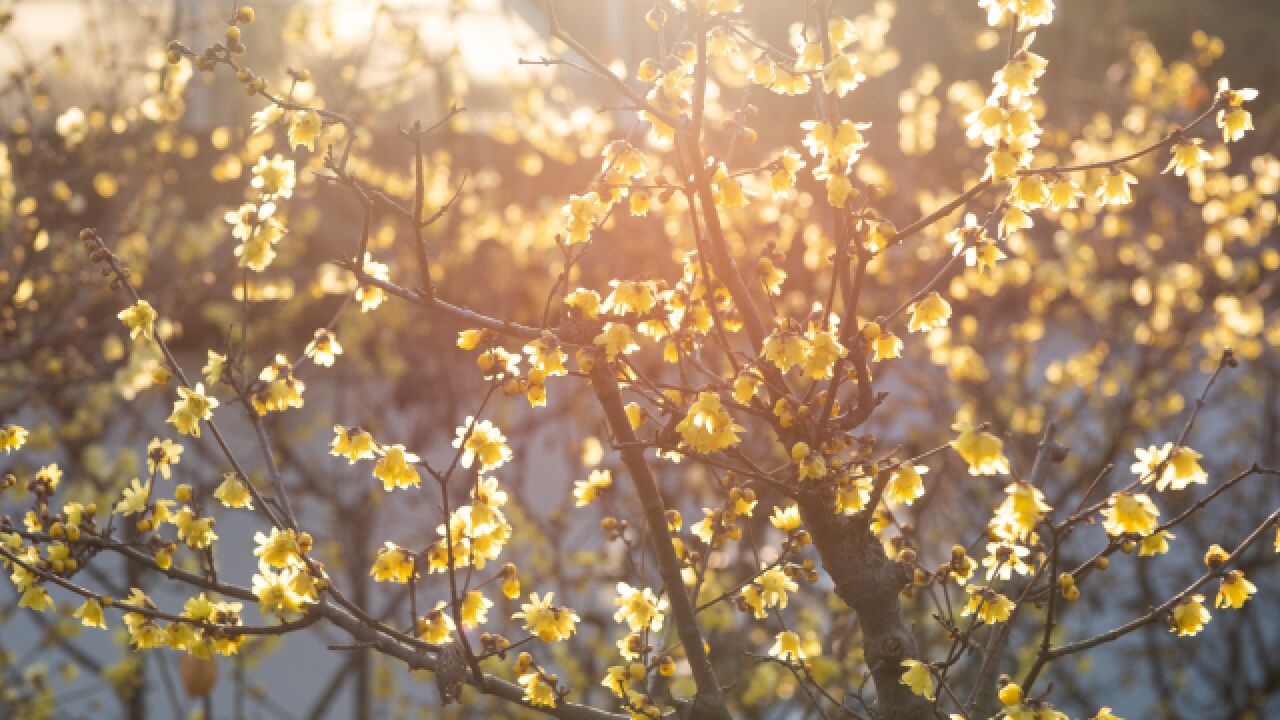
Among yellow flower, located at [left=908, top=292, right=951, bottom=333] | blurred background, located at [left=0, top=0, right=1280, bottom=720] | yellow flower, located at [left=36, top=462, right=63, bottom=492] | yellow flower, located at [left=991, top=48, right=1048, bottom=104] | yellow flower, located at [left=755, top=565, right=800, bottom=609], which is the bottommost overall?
yellow flower, located at [left=755, top=565, right=800, bottom=609]

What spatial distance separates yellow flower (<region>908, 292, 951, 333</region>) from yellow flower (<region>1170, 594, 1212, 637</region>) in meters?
0.76

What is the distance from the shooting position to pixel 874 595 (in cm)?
259

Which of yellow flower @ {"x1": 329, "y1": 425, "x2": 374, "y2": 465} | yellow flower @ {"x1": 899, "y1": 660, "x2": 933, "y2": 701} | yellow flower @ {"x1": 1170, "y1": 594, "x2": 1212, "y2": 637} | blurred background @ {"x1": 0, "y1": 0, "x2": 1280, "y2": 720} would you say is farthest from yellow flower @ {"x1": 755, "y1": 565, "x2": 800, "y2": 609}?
blurred background @ {"x1": 0, "y1": 0, "x2": 1280, "y2": 720}

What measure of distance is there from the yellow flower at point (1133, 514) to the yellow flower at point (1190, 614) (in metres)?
0.38

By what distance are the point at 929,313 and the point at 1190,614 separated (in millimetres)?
815

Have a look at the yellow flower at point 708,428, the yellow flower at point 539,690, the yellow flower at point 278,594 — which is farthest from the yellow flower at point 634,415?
the yellow flower at point 278,594

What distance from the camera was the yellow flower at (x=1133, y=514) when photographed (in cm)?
197

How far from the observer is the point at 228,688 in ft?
26.5

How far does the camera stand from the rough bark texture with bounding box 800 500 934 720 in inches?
102

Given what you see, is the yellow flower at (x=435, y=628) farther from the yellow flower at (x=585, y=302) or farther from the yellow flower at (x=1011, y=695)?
the yellow flower at (x=1011, y=695)

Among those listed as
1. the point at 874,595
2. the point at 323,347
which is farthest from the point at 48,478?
the point at 874,595

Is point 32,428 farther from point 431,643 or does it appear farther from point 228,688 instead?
point 431,643

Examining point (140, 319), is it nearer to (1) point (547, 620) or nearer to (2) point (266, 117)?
(2) point (266, 117)

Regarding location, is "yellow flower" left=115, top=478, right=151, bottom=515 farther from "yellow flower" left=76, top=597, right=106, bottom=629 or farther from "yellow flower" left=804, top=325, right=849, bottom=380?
"yellow flower" left=804, top=325, right=849, bottom=380
